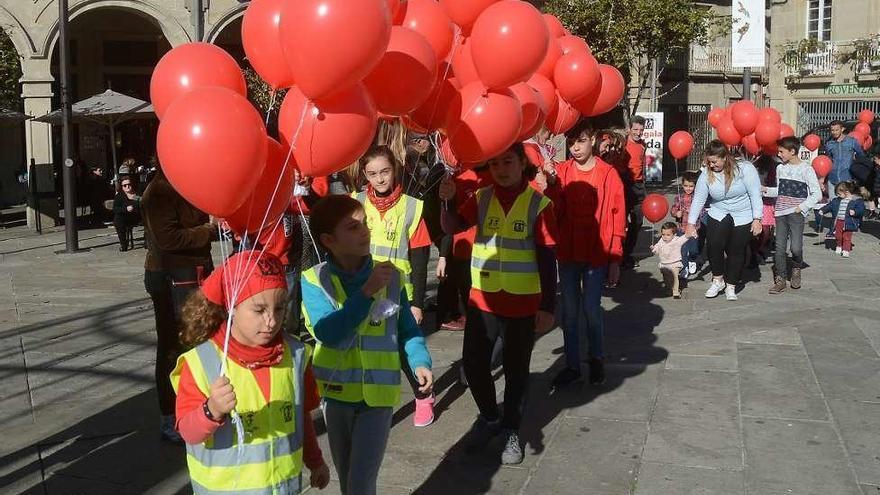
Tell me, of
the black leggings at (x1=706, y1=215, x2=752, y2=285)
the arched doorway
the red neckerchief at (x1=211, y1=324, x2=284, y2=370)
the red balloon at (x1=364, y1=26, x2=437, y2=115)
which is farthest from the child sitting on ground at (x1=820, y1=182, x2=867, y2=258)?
the arched doorway

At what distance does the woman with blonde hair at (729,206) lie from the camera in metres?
9.14

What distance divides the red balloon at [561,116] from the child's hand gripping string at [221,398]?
3.65 meters

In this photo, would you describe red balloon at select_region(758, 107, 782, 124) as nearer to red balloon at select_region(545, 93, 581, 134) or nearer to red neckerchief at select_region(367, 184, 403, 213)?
red balloon at select_region(545, 93, 581, 134)

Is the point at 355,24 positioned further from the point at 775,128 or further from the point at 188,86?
the point at 775,128

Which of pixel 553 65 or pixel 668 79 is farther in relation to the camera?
pixel 668 79

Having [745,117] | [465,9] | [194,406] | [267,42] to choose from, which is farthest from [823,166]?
[194,406]

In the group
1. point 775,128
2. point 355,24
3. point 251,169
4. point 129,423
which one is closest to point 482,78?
point 355,24

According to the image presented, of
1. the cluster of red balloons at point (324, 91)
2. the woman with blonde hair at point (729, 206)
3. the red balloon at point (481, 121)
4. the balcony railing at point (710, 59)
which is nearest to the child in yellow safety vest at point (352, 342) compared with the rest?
the cluster of red balloons at point (324, 91)

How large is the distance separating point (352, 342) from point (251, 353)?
0.78 meters

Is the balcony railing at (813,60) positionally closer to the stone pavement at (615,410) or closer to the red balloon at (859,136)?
the red balloon at (859,136)

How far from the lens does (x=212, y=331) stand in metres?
3.04

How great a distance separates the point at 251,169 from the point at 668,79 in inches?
1329

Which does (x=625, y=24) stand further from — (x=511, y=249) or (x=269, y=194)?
(x=269, y=194)

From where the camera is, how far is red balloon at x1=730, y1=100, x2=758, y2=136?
11000mm
